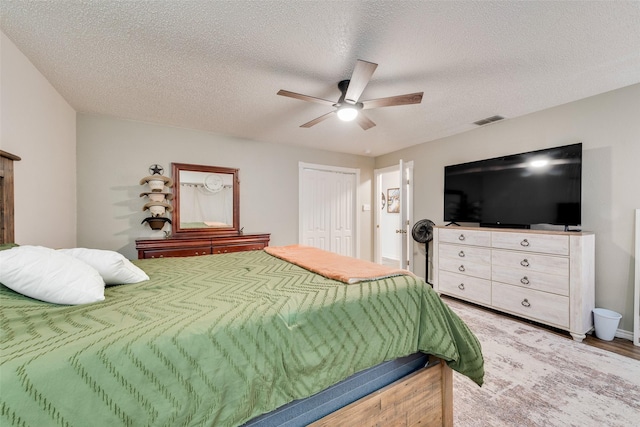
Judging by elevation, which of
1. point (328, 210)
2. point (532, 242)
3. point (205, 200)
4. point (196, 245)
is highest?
point (205, 200)

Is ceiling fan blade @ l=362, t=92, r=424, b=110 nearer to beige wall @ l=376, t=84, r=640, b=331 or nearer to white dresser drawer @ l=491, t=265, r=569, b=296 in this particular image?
beige wall @ l=376, t=84, r=640, b=331

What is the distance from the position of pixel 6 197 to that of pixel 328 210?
12.6 ft

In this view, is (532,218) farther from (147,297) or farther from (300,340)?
(147,297)

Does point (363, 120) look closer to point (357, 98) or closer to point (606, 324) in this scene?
point (357, 98)

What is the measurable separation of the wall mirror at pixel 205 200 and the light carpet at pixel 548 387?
3.28 meters

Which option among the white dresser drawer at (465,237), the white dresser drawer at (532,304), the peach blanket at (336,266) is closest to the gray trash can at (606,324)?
the white dresser drawer at (532,304)

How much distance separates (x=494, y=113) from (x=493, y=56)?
1.34 m

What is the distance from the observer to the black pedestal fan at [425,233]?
13.3ft

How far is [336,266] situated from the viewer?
177 cm

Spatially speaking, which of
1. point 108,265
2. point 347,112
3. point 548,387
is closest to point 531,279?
point 548,387

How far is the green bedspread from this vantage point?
2.31ft

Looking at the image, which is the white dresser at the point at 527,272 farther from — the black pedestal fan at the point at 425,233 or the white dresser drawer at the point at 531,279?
the black pedestal fan at the point at 425,233

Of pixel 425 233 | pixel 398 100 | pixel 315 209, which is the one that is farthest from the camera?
pixel 315 209

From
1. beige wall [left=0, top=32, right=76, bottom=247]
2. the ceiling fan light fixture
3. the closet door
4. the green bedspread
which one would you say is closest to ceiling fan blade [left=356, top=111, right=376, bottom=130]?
the ceiling fan light fixture
